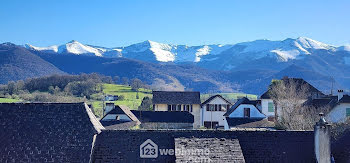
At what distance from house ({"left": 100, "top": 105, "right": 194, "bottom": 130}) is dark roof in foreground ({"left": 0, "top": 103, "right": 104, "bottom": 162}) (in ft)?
113

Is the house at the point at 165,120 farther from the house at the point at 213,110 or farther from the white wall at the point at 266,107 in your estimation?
the white wall at the point at 266,107

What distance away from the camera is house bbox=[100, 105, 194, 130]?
61.0m

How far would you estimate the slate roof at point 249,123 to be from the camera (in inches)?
1953

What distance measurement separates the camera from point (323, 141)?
71.4 feet

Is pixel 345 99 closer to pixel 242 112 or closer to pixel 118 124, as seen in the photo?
pixel 242 112

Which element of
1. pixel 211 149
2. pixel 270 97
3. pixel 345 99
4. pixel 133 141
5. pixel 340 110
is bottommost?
pixel 211 149

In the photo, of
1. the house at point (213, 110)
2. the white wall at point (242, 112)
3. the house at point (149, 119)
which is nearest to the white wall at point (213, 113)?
the house at point (213, 110)

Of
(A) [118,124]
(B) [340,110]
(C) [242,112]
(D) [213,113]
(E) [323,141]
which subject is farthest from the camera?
(D) [213,113]

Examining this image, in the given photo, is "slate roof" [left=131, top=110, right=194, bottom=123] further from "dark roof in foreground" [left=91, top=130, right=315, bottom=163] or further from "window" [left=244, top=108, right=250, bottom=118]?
"dark roof in foreground" [left=91, top=130, right=315, bottom=163]

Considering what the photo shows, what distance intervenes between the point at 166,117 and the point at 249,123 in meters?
17.2

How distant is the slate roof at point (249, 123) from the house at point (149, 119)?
1180cm

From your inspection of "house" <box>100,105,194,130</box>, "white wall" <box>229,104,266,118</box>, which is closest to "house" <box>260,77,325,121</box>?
"white wall" <box>229,104,266,118</box>

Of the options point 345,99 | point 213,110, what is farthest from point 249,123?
point 213,110

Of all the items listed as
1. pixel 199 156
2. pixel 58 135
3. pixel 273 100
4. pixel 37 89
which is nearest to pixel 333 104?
pixel 273 100
